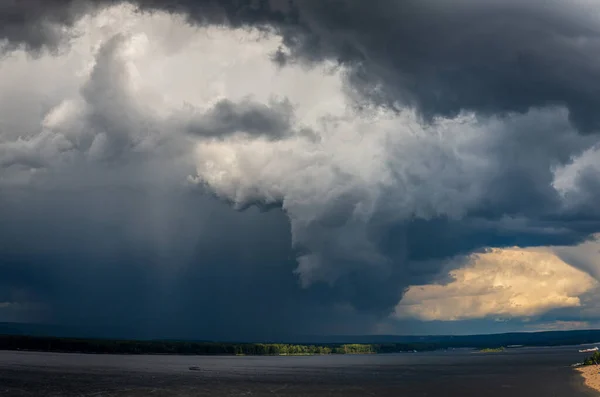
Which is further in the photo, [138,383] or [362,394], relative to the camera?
[138,383]

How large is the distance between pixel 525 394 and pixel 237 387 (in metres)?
67.7

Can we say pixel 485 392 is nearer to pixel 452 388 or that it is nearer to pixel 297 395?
pixel 452 388

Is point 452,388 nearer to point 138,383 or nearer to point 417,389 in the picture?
point 417,389

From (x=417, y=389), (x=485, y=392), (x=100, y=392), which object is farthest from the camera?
(x=417, y=389)

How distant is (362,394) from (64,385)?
70.6m

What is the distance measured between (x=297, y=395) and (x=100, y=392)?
42077 millimetres

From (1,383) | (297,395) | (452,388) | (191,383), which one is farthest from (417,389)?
(1,383)

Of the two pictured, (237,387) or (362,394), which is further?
(237,387)

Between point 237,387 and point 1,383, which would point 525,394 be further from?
point 1,383

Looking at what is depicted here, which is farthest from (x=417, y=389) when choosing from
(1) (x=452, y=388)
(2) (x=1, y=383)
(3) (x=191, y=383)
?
(2) (x=1, y=383)

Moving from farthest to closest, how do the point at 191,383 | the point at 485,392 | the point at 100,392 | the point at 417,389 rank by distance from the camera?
1. the point at 191,383
2. the point at 417,389
3. the point at 485,392
4. the point at 100,392

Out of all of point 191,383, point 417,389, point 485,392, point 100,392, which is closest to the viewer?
point 100,392

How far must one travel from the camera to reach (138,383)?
514 ft

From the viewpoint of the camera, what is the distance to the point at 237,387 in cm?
15050
